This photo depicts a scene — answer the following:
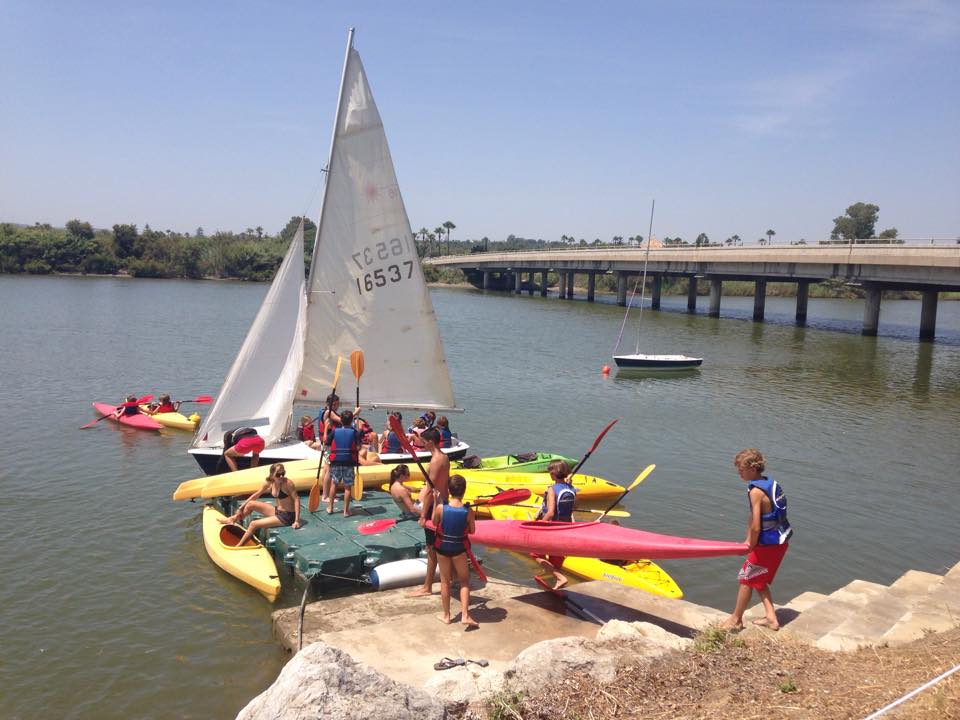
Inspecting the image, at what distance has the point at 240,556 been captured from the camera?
43.3ft

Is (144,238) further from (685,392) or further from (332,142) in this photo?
(332,142)

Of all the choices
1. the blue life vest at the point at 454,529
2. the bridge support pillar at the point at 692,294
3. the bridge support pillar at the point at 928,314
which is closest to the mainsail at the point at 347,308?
the blue life vest at the point at 454,529

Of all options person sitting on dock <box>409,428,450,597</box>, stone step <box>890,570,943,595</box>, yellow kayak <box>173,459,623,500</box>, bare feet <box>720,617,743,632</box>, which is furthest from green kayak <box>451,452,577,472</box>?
bare feet <box>720,617,743,632</box>

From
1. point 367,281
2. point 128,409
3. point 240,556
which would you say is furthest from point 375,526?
point 128,409

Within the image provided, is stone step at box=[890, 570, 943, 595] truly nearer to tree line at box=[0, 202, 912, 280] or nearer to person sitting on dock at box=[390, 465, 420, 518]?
person sitting on dock at box=[390, 465, 420, 518]

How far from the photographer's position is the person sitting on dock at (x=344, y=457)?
47.0 feet

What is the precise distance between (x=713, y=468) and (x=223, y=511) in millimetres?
13936

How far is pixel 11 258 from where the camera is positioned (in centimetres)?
10956

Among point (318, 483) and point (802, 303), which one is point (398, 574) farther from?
point (802, 303)

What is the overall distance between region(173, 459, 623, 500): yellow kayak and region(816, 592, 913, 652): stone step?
750 centimetres

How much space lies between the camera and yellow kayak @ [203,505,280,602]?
486 inches

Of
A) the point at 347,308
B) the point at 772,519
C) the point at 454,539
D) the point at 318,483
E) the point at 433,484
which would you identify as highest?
the point at 347,308

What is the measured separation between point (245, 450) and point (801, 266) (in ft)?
181

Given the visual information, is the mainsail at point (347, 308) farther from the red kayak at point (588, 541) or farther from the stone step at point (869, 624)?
the stone step at point (869, 624)
